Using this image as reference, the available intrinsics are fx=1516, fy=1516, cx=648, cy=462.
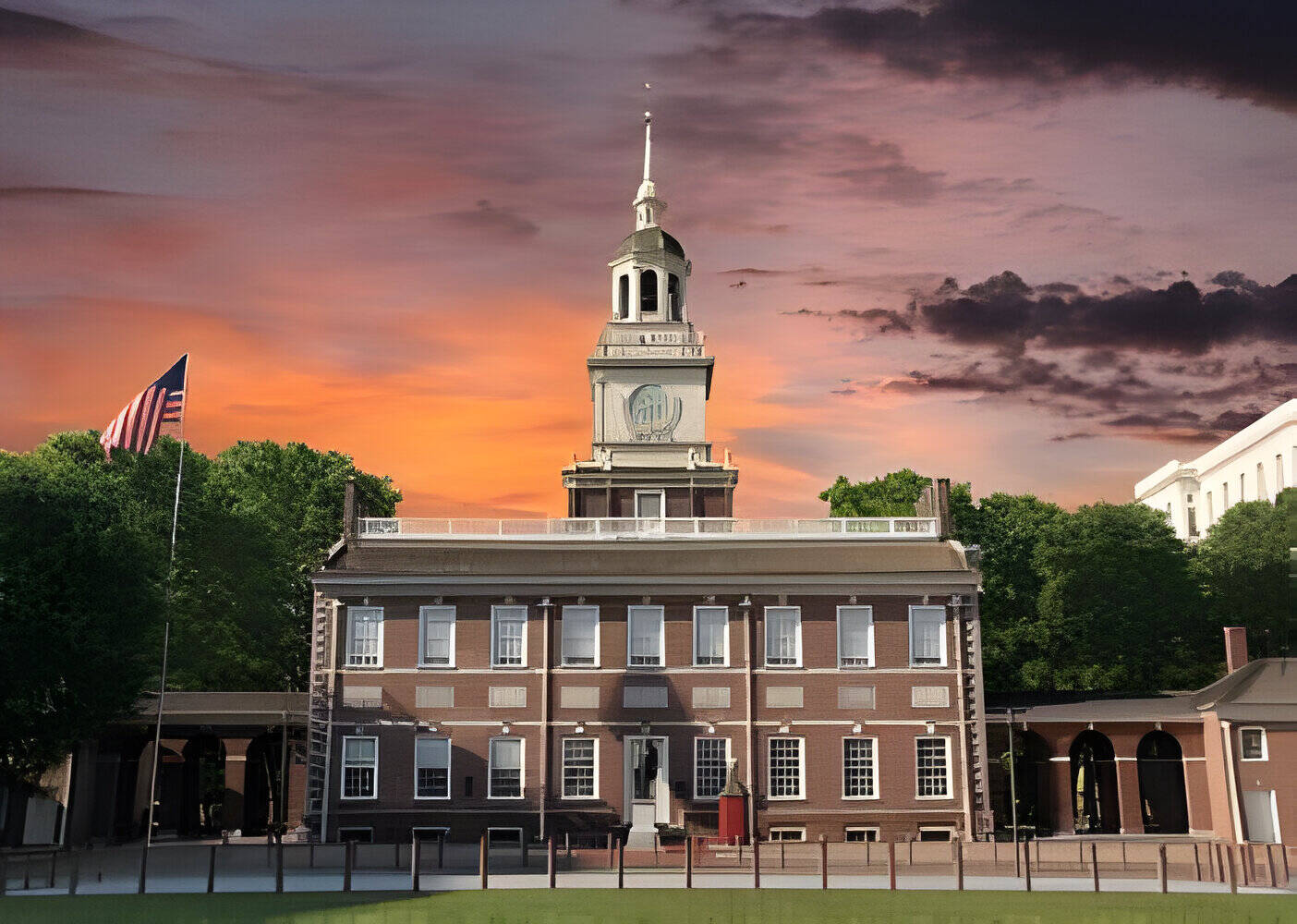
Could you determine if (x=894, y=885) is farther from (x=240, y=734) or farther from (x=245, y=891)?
(x=240, y=734)

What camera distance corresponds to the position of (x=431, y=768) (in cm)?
4981

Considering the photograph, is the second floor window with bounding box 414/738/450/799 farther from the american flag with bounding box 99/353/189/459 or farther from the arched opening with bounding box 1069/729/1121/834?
the arched opening with bounding box 1069/729/1121/834

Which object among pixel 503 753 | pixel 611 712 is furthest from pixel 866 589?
pixel 503 753

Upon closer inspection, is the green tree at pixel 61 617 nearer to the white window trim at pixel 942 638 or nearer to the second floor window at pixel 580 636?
the second floor window at pixel 580 636

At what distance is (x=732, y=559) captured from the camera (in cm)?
5272

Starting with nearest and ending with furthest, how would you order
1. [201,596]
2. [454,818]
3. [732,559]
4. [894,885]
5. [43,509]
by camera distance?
1. [894,885]
2. [43,509]
3. [454,818]
4. [732,559]
5. [201,596]

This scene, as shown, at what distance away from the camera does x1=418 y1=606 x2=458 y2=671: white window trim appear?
1988 inches

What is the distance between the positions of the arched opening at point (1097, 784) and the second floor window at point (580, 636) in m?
17.6

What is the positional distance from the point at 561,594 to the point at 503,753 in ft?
18.3

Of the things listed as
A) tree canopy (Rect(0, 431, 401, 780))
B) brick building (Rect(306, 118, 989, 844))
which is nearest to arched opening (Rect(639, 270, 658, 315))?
tree canopy (Rect(0, 431, 401, 780))

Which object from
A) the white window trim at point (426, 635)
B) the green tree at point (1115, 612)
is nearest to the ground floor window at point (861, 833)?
the white window trim at point (426, 635)

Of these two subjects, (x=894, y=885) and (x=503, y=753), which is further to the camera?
(x=503, y=753)

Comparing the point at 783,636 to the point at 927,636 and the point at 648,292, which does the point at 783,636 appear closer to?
the point at 927,636

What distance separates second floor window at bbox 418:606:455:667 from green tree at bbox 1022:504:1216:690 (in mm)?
31838
